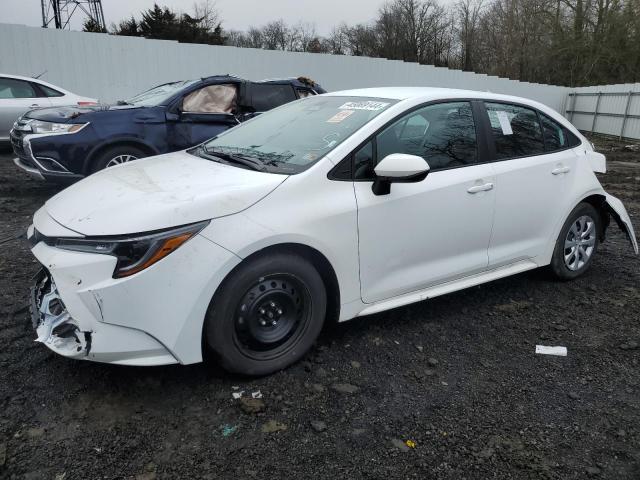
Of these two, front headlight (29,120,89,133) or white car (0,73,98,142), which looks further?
white car (0,73,98,142)

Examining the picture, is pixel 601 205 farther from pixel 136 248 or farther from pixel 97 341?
pixel 97 341

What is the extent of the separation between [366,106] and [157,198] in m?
1.54

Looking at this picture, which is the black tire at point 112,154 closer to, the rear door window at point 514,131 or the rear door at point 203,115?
the rear door at point 203,115

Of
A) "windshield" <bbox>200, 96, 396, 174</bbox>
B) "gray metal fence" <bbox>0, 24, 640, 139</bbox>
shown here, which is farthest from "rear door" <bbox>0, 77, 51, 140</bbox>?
"windshield" <bbox>200, 96, 396, 174</bbox>

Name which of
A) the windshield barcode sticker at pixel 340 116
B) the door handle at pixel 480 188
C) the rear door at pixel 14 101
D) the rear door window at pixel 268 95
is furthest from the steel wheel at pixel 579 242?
the rear door at pixel 14 101

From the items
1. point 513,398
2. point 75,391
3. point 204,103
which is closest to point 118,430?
point 75,391

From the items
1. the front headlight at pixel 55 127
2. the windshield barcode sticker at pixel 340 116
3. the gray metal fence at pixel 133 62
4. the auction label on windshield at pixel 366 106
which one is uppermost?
the gray metal fence at pixel 133 62

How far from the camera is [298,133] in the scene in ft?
11.0

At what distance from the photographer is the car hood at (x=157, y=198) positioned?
245cm

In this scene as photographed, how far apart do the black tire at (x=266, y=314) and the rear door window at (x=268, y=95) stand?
17.1ft

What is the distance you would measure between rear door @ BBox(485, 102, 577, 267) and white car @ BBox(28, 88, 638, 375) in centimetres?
1

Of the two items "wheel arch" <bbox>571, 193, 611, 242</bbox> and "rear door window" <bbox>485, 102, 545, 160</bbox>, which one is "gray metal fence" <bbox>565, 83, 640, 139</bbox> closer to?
"wheel arch" <bbox>571, 193, 611, 242</bbox>

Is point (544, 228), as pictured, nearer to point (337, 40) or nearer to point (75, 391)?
point (75, 391)

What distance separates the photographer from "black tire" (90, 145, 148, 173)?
6.29 m
